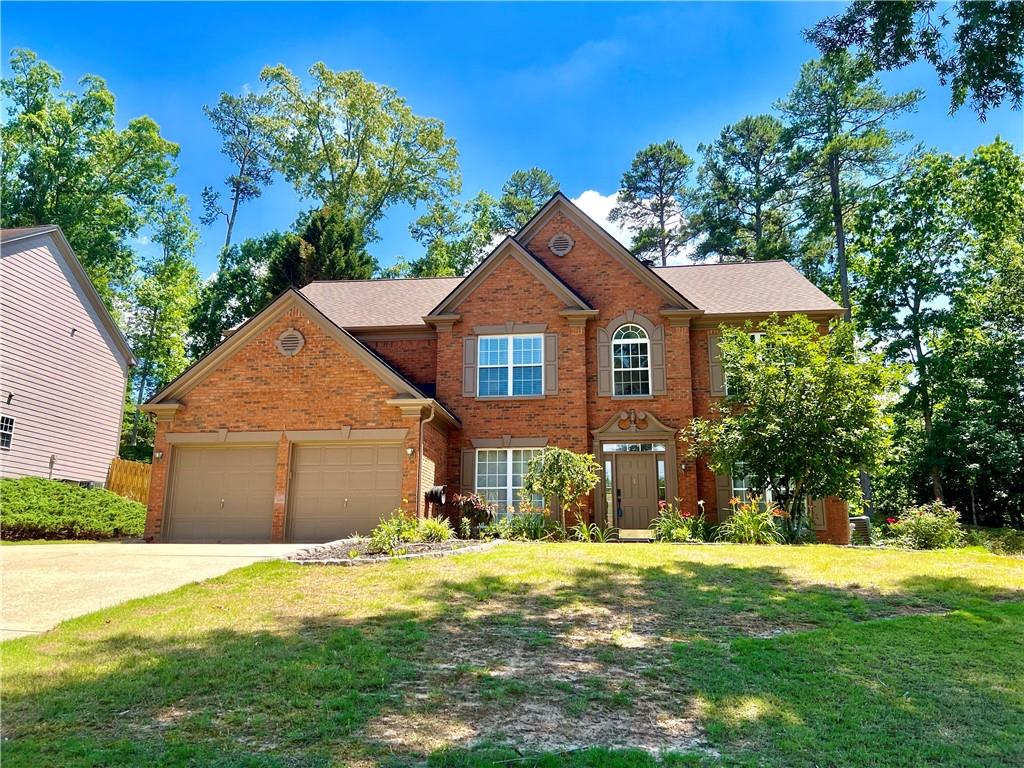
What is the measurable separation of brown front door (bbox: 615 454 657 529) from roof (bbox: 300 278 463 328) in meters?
6.69

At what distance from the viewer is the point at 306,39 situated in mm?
11055

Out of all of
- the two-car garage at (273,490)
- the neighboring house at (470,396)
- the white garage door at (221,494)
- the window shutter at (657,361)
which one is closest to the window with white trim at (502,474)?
the neighboring house at (470,396)

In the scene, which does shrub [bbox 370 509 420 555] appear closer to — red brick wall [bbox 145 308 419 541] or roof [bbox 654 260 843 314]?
red brick wall [bbox 145 308 419 541]

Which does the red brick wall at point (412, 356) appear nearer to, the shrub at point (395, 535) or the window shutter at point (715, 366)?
the shrub at point (395, 535)

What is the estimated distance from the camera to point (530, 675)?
4895mm

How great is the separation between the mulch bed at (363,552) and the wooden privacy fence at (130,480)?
13472 mm

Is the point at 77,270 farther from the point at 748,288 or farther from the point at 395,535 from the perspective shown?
the point at 748,288

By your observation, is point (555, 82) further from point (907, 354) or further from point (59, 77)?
point (59, 77)

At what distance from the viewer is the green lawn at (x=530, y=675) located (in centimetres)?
370

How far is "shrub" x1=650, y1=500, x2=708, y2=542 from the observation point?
14.1 metres

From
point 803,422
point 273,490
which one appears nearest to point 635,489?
point 803,422

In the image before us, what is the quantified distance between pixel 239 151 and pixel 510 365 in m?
29.5

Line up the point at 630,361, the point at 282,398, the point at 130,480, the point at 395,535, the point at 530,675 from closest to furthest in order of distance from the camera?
the point at 530,675 → the point at 395,535 → the point at 282,398 → the point at 630,361 → the point at 130,480

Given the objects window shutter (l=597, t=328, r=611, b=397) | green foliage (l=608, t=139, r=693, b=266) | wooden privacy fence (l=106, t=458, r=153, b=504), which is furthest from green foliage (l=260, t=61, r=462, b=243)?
window shutter (l=597, t=328, r=611, b=397)
